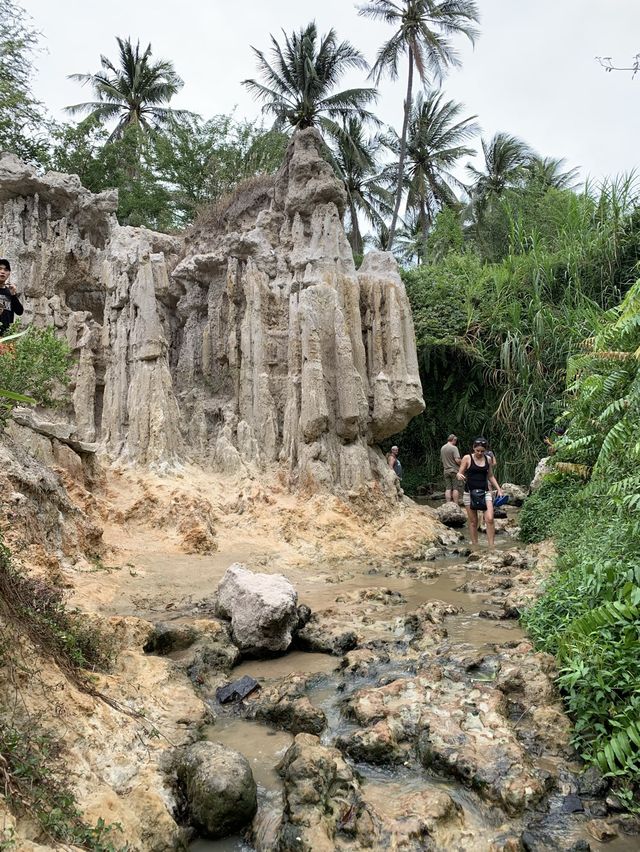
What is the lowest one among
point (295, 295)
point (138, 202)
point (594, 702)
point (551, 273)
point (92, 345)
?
point (594, 702)

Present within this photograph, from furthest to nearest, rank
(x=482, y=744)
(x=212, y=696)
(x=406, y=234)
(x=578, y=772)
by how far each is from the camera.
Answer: (x=406, y=234) < (x=212, y=696) < (x=482, y=744) < (x=578, y=772)

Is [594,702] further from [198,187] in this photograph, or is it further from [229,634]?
[198,187]

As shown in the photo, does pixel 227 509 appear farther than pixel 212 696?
Yes

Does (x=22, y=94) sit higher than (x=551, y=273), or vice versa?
(x=22, y=94)

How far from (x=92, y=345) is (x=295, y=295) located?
4.08 metres

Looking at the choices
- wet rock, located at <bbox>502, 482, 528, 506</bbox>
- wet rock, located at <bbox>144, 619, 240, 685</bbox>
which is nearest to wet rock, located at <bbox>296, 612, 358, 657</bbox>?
wet rock, located at <bbox>144, 619, 240, 685</bbox>

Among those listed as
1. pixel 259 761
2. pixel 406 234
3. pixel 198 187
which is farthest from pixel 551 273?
Answer: pixel 406 234

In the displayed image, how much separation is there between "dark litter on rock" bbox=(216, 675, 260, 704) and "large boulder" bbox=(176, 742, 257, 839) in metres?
1.09

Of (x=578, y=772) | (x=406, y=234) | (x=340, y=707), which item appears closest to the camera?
(x=578, y=772)

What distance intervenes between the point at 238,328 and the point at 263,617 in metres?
6.92

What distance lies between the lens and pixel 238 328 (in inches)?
424

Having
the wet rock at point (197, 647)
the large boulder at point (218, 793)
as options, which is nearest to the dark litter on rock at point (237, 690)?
the wet rock at point (197, 647)

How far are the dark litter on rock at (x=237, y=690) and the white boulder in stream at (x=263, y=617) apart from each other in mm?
587

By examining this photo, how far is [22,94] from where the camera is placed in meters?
14.0
